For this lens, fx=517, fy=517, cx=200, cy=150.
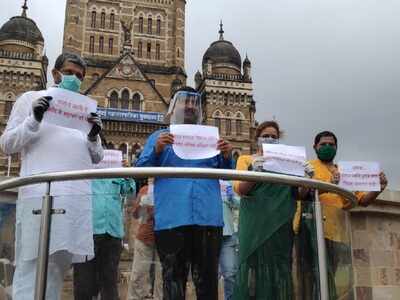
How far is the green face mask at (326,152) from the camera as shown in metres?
5.00

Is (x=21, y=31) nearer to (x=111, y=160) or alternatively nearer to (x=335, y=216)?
(x=111, y=160)

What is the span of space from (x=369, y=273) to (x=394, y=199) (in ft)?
3.51

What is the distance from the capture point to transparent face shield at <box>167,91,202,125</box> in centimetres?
386

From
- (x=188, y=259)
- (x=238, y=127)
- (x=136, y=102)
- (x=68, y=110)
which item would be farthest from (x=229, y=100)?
(x=188, y=259)

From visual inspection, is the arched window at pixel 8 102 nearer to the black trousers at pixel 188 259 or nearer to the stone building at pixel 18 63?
the stone building at pixel 18 63

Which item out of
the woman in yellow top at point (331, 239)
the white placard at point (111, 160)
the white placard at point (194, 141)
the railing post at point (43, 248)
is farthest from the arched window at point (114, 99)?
the railing post at point (43, 248)

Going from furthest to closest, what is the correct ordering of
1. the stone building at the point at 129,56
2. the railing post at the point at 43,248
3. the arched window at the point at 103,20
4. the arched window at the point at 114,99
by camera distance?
1. the arched window at the point at 103,20
2. the arched window at the point at 114,99
3. the stone building at the point at 129,56
4. the railing post at the point at 43,248

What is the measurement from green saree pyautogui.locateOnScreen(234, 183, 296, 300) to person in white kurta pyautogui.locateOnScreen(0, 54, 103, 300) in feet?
3.10

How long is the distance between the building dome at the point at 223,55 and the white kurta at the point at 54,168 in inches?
1331

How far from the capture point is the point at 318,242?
2.96 meters

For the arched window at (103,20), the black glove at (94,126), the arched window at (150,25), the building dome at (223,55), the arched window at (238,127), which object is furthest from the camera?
the arched window at (150,25)

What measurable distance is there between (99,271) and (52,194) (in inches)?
21.2

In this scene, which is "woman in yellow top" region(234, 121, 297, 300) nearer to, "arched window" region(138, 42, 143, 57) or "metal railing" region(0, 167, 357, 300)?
"metal railing" region(0, 167, 357, 300)

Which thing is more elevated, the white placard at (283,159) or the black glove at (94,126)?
the black glove at (94,126)
